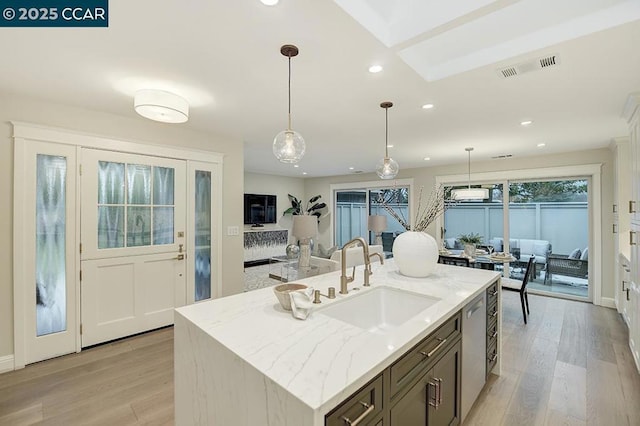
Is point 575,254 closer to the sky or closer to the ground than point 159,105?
closer to the ground

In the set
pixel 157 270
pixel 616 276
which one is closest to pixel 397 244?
pixel 157 270

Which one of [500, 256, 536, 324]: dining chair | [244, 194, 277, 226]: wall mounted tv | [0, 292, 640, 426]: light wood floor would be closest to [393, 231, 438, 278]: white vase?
[0, 292, 640, 426]: light wood floor

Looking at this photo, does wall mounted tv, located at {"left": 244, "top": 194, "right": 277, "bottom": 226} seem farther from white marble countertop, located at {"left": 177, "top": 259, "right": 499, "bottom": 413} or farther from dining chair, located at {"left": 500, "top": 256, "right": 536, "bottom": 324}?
white marble countertop, located at {"left": 177, "top": 259, "right": 499, "bottom": 413}

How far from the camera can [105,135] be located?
3016mm

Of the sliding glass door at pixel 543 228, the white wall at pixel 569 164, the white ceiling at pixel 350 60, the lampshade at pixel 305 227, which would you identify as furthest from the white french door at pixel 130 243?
the sliding glass door at pixel 543 228

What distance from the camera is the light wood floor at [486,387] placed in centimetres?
202

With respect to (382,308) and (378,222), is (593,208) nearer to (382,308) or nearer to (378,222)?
(378,222)

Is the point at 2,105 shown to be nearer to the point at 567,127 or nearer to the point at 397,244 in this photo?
the point at 397,244

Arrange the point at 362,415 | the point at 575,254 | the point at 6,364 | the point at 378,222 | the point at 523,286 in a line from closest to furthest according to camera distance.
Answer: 1. the point at 362,415
2. the point at 6,364
3. the point at 523,286
4. the point at 575,254
5. the point at 378,222

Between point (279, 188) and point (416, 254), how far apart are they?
6591 mm

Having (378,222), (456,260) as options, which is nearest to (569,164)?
(456,260)

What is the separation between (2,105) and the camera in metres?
2.52

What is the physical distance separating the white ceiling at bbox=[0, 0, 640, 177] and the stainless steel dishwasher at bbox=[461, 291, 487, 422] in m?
1.70

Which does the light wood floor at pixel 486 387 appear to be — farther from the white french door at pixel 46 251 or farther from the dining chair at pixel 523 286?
the dining chair at pixel 523 286
